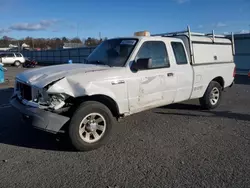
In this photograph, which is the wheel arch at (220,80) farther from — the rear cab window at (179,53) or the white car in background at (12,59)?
the white car in background at (12,59)

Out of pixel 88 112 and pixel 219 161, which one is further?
pixel 88 112

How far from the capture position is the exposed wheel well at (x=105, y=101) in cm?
443

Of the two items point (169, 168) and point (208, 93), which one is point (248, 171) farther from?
point (208, 93)

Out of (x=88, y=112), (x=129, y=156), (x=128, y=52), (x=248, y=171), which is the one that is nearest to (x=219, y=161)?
(x=248, y=171)

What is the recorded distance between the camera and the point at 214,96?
23.9ft

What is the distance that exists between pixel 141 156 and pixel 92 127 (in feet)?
3.15

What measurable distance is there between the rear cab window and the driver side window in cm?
33

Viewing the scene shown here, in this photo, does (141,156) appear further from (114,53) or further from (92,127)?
(114,53)

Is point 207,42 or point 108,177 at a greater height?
point 207,42

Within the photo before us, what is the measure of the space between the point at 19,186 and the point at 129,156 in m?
1.66

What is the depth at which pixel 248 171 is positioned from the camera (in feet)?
12.0

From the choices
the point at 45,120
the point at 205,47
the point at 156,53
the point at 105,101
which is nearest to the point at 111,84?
the point at 105,101

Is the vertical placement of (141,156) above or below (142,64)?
below

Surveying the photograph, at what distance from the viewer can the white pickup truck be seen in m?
4.16
